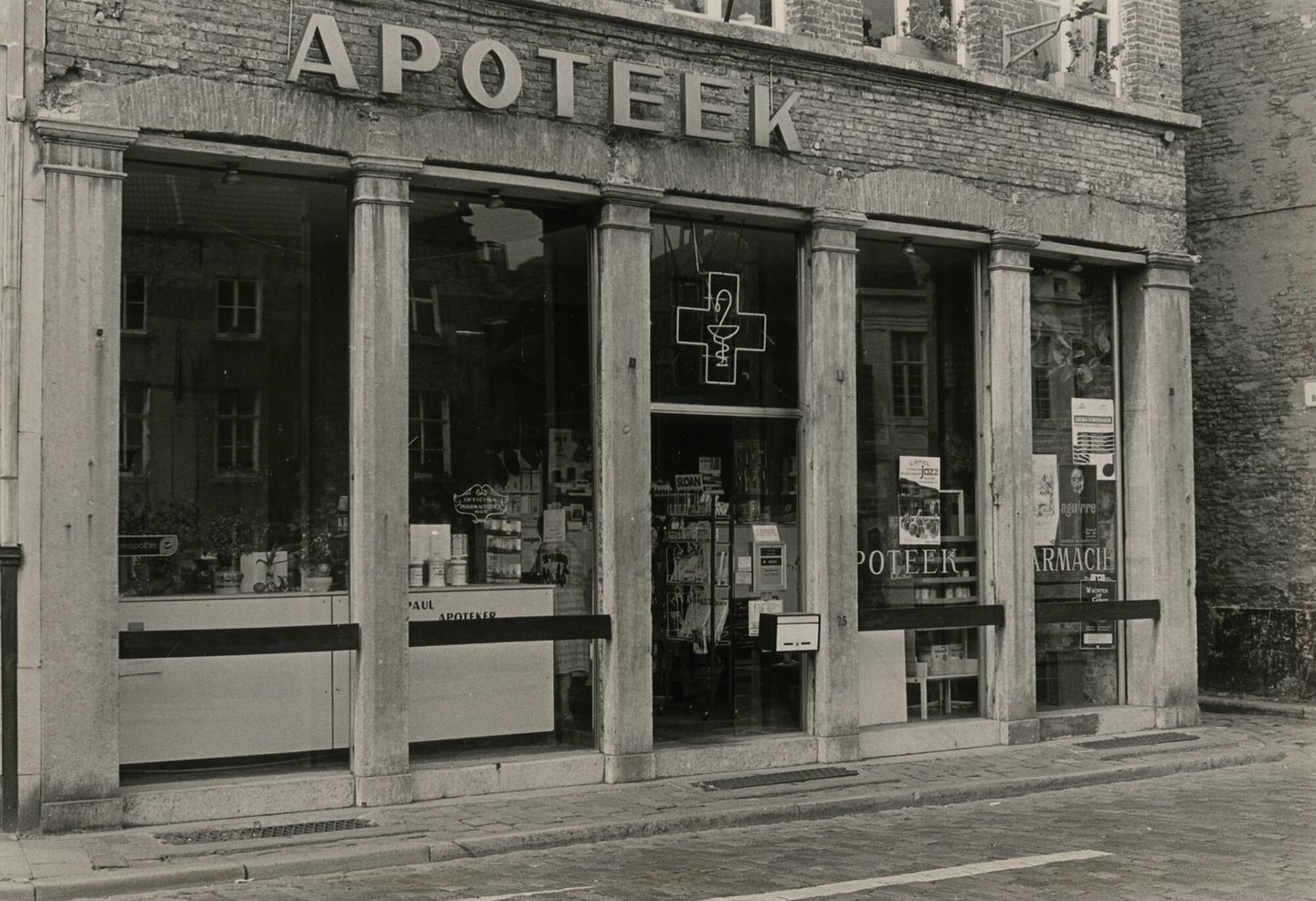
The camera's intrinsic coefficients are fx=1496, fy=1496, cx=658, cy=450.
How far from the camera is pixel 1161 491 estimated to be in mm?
14906

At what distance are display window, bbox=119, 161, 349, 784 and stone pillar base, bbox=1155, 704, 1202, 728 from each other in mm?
8284

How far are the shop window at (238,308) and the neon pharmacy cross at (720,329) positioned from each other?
3498mm

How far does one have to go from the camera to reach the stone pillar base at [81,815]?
9.34 meters

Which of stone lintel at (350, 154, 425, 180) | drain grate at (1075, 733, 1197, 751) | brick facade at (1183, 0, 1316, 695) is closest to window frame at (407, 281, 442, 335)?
stone lintel at (350, 154, 425, 180)

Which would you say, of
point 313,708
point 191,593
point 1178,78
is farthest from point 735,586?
point 1178,78

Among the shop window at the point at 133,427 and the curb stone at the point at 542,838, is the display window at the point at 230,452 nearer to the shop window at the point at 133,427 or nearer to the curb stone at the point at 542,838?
the shop window at the point at 133,427

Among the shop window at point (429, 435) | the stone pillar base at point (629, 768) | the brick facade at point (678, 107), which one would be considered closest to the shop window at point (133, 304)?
the brick facade at point (678, 107)

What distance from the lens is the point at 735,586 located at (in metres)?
12.7

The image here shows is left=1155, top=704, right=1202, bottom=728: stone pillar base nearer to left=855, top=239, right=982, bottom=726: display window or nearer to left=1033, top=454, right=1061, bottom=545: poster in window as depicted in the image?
left=1033, top=454, right=1061, bottom=545: poster in window

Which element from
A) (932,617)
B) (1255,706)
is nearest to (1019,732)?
(932,617)

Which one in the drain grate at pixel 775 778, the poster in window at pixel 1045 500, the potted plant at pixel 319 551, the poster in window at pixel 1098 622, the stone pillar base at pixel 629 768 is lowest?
the drain grate at pixel 775 778

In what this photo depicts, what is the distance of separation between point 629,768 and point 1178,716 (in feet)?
20.7

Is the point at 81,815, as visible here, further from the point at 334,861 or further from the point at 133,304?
the point at 133,304

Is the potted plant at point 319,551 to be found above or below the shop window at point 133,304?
below
